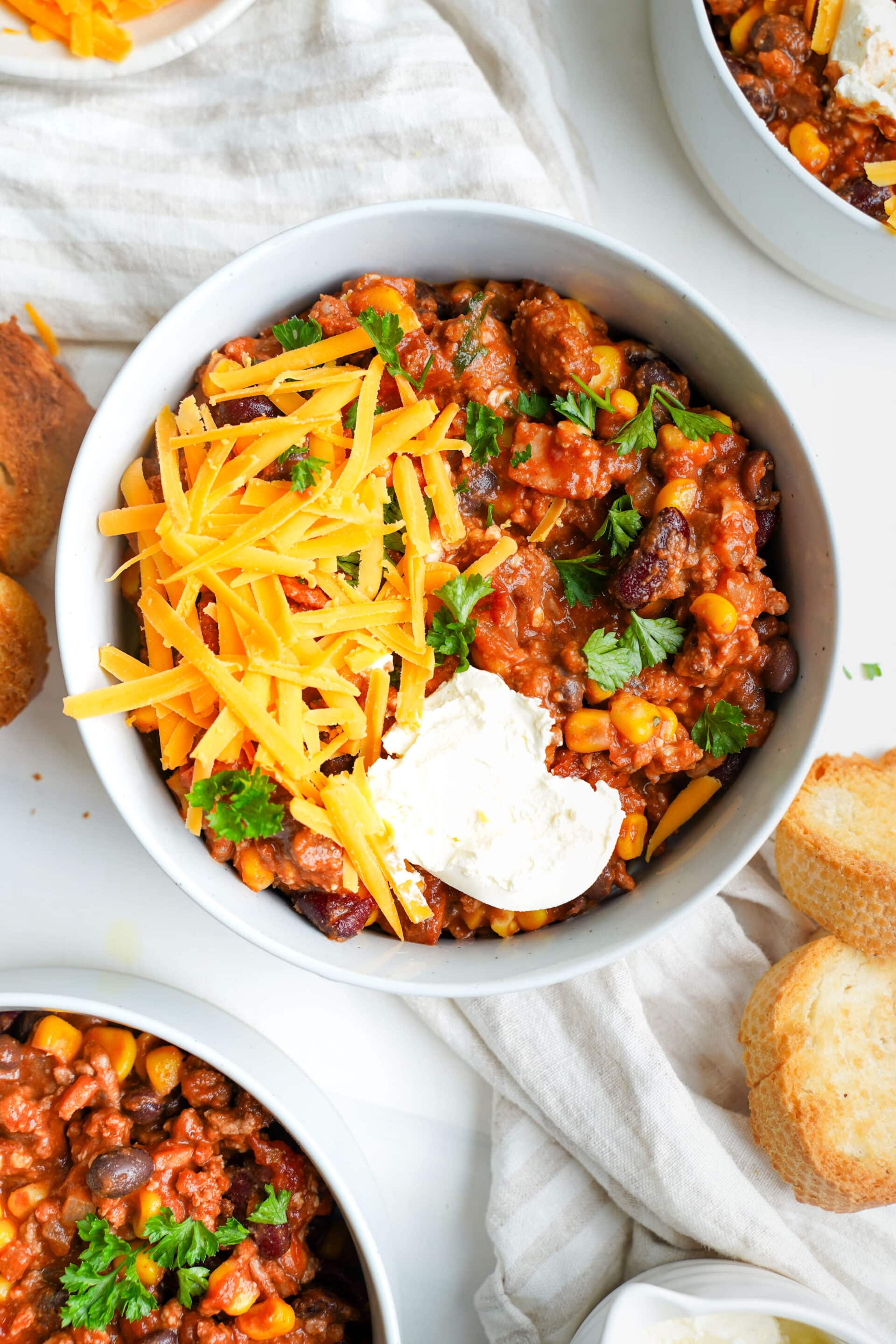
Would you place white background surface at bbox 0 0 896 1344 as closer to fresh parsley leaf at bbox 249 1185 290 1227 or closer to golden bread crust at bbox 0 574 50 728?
golden bread crust at bbox 0 574 50 728

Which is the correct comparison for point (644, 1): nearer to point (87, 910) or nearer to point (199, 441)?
point (199, 441)

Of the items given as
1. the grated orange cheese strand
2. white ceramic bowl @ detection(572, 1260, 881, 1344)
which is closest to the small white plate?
the grated orange cheese strand

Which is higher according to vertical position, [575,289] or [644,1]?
[644,1]

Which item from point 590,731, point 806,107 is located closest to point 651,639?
point 590,731

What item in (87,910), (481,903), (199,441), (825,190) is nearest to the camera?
(199,441)

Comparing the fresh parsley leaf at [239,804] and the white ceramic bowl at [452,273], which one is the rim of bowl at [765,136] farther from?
the fresh parsley leaf at [239,804]

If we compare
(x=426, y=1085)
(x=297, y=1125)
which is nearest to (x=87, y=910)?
(x=297, y=1125)
